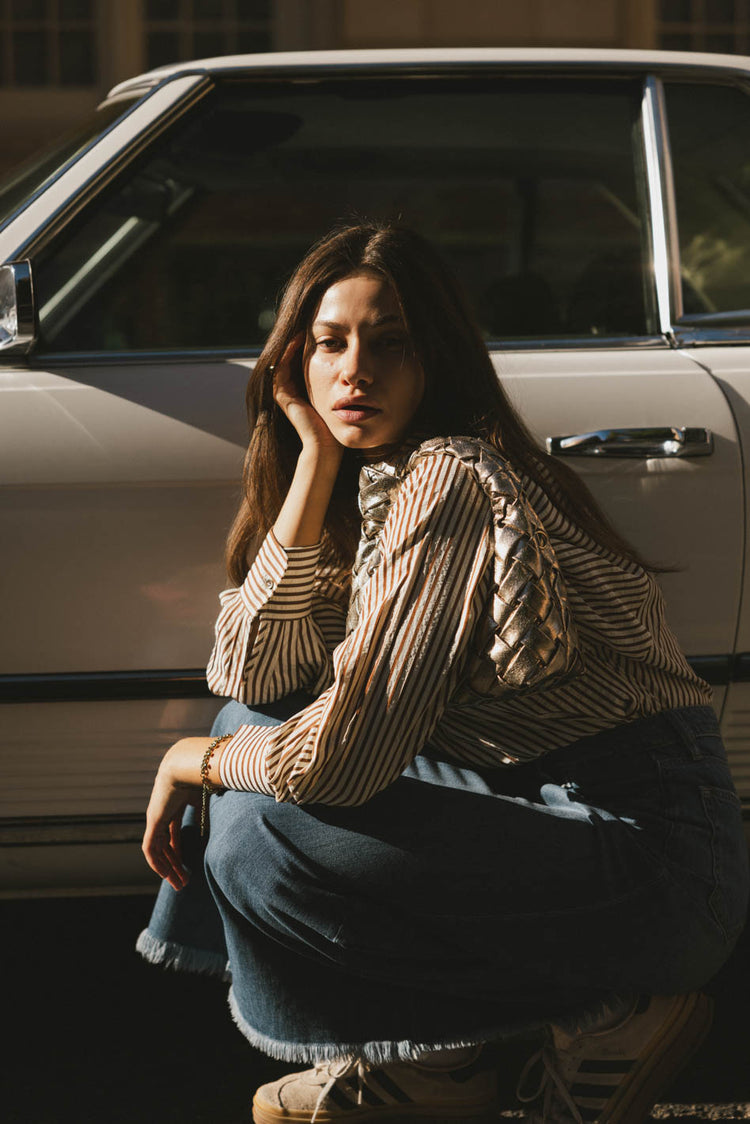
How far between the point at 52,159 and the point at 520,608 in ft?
4.61

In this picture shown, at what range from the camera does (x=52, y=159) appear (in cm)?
233

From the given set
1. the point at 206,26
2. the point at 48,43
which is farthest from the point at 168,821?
the point at 48,43

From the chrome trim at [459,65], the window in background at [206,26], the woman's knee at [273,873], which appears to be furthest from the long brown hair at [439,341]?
the window in background at [206,26]

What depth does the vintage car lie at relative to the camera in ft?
6.56

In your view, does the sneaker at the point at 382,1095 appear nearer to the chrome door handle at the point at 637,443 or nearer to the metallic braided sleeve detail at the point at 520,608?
the metallic braided sleeve detail at the point at 520,608

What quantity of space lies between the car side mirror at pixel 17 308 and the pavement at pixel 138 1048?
3.76 feet

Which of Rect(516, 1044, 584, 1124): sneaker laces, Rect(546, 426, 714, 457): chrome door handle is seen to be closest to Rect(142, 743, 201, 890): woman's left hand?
Rect(516, 1044, 584, 1124): sneaker laces

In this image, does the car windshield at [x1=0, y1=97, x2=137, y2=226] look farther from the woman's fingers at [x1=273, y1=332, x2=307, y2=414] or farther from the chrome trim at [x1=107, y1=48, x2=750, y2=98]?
the woman's fingers at [x1=273, y1=332, x2=307, y2=414]

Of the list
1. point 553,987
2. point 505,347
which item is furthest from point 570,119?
point 553,987

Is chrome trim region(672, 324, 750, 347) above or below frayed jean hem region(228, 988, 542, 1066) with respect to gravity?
above

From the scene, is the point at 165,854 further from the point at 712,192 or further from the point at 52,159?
the point at 712,192

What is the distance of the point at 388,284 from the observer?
1649 millimetres

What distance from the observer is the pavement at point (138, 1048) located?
193 centimetres

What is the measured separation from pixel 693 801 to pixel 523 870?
0.83 feet
